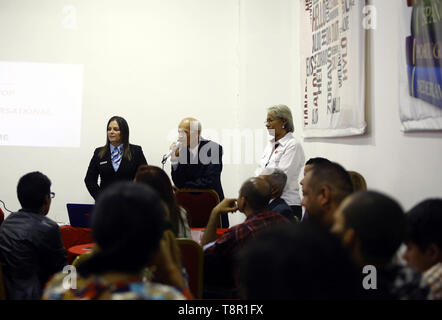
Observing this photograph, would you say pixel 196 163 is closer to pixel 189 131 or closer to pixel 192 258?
pixel 189 131

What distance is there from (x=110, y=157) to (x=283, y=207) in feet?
7.53

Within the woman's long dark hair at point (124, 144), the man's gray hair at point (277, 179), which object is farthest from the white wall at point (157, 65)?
the man's gray hair at point (277, 179)

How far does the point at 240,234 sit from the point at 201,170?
7.74 ft

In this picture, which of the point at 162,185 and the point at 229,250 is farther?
the point at 162,185

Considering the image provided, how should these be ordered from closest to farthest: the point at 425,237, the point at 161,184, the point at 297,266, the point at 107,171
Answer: the point at 297,266, the point at 425,237, the point at 161,184, the point at 107,171

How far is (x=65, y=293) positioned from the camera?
1.23 meters

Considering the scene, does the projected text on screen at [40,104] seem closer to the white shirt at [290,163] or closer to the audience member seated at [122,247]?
the white shirt at [290,163]

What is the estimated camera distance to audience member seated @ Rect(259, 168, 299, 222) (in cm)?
304

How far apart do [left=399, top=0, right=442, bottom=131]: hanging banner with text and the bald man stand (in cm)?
183

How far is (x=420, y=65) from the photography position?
2943 millimetres

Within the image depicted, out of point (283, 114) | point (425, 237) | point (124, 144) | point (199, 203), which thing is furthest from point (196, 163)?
point (425, 237)

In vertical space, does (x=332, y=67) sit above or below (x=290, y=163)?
above

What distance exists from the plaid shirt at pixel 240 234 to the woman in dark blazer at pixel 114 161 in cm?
261

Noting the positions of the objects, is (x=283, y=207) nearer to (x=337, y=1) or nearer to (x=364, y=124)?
(x=364, y=124)
